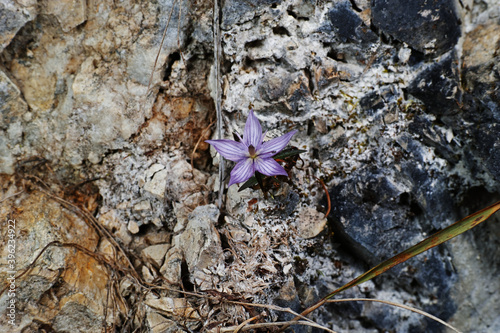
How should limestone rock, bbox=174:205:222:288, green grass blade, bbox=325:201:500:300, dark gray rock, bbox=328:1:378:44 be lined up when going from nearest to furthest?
green grass blade, bbox=325:201:500:300, limestone rock, bbox=174:205:222:288, dark gray rock, bbox=328:1:378:44

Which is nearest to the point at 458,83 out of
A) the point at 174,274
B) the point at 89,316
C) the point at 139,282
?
the point at 174,274

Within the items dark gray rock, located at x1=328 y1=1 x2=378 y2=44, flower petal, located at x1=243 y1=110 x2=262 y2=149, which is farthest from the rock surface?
flower petal, located at x1=243 y1=110 x2=262 y2=149

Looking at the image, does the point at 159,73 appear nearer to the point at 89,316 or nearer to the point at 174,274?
the point at 174,274

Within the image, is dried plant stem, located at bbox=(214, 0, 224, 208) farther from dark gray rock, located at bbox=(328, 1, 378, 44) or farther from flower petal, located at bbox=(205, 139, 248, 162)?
dark gray rock, located at bbox=(328, 1, 378, 44)

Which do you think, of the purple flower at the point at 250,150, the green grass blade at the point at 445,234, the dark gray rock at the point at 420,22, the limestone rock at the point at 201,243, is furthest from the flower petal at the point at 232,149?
the dark gray rock at the point at 420,22

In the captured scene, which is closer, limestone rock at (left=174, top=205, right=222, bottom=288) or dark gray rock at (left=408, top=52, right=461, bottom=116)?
limestone rock at (left=174, top=205, right=222, bottom=288)

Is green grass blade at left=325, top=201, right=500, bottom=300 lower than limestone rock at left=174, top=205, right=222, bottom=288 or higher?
lower

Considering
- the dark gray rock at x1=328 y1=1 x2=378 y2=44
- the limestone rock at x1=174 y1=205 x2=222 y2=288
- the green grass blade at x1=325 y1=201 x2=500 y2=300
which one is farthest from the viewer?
the dark gray rock at x1=328 y1=1 x2=378 y2=44
